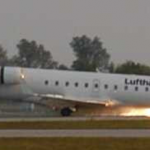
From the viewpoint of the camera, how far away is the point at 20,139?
23375 millimetres

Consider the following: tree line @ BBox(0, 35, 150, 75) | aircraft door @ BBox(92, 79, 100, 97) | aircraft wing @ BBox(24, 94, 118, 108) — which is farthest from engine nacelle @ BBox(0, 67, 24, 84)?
tree line @ BBox(0, 35, 150, 75)

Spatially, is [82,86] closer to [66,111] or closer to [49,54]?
[66,111]

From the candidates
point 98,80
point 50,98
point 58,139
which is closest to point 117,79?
point 98,80

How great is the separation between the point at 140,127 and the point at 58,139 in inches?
289

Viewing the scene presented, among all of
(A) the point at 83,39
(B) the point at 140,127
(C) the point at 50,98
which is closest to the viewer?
(B) the point at 140,127

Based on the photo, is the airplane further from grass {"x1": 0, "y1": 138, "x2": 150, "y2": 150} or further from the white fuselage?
grass {"x1": 0, "y1": 138, "x2": 150, "y2": 150}

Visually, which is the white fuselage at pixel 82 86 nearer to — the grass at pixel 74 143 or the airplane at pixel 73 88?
the airplane at pixel 73 88

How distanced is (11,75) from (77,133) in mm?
22252

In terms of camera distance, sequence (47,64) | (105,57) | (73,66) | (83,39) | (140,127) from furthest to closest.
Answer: (83,39), (105,57), (47,64), (73,66), (140,127)

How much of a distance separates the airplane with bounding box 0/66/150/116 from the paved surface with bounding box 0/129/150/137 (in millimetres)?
20151

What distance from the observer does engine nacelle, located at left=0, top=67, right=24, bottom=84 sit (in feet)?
157

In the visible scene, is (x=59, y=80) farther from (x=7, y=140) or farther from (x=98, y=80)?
(x=7, y=140)

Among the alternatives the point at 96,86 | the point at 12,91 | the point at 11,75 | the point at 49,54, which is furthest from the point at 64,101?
the point at 49,54

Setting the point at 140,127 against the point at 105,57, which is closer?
the point at 140,127
